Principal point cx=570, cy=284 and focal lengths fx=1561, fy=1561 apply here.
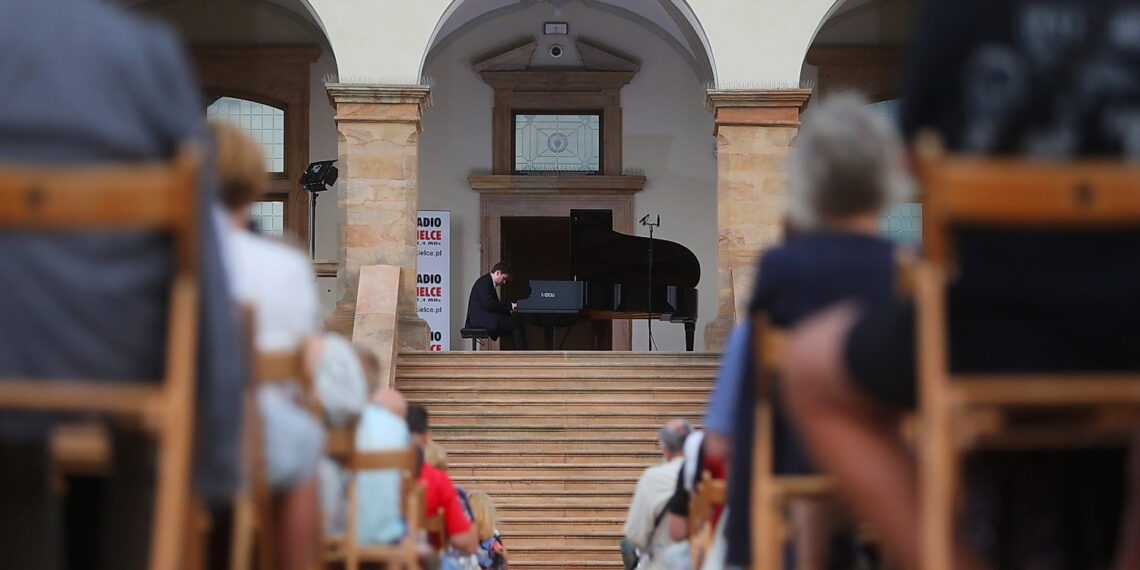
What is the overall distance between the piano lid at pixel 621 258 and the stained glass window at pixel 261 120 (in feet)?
14.3

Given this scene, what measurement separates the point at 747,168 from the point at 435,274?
556cm

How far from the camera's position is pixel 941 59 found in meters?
2.08

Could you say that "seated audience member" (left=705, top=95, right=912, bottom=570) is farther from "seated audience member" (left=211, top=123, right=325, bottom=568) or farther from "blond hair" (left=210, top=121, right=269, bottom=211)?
"blond hair" (left=210, top=121, right=269, bottom=211)

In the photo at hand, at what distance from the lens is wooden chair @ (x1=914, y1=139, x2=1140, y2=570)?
1937mm

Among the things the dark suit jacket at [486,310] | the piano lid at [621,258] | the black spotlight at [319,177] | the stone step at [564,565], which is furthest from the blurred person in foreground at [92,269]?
the black spotlight at [319,177]

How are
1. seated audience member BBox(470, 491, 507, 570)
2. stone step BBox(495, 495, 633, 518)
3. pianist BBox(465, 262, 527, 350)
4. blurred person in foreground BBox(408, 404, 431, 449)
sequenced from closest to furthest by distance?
blurred person in foreground BBox(408, 404, 431, 449), seated audience member BBox(470, 491, 507, 570), stone step BBox(495, 495, 633, 518), pianist BBox(465, 262, 527, 350)

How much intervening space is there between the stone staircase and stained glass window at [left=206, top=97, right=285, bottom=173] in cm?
657

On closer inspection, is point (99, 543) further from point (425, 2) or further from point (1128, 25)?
point (425, 2)

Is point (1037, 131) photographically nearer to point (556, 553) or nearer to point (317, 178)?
point (556, 553)

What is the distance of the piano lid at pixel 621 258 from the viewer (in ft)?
52.1

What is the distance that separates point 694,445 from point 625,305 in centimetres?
1058

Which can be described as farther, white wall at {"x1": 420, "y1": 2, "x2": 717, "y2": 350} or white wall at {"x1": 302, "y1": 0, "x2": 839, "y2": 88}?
white wall at {"x1": 420, "y1": 2, "x2": 717, "y2": 350}

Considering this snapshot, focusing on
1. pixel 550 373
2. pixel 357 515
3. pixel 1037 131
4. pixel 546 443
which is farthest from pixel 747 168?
pixel 1037 131

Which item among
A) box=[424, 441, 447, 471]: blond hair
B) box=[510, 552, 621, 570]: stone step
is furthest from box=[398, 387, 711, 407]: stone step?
box=[424, 441, 447, 471]: blond hair
